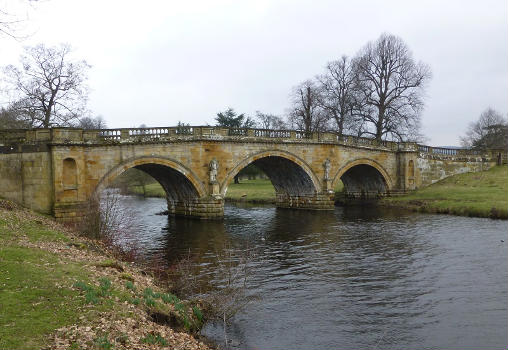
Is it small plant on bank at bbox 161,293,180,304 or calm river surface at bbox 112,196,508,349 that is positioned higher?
small plant on bank at bbox 161,293,180,304

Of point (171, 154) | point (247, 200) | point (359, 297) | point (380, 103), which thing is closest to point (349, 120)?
point (380, 103)

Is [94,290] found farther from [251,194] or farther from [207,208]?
[251,194]

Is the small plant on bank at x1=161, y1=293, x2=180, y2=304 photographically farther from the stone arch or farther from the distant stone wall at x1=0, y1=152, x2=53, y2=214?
the stone arch

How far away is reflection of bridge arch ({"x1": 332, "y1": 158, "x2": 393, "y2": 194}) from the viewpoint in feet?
114

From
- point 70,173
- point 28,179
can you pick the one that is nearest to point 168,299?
point 28,179

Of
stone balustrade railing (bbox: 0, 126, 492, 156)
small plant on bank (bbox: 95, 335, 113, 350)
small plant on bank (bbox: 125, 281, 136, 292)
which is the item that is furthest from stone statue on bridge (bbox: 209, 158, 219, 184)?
small plant on bank (bbox: 95, 335, 113, 350)

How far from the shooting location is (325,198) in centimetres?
3134

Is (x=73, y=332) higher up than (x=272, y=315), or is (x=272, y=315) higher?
(x=73, y=332)

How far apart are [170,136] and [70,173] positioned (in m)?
6.00

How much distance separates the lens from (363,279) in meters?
13.2

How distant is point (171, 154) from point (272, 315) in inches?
634

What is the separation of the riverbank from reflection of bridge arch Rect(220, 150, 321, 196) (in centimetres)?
1682

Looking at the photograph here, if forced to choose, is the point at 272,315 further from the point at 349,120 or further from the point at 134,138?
the point at 349,120

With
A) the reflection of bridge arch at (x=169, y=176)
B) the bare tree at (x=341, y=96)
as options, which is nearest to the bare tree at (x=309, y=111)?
the bare tree at (x=341, y=96)
